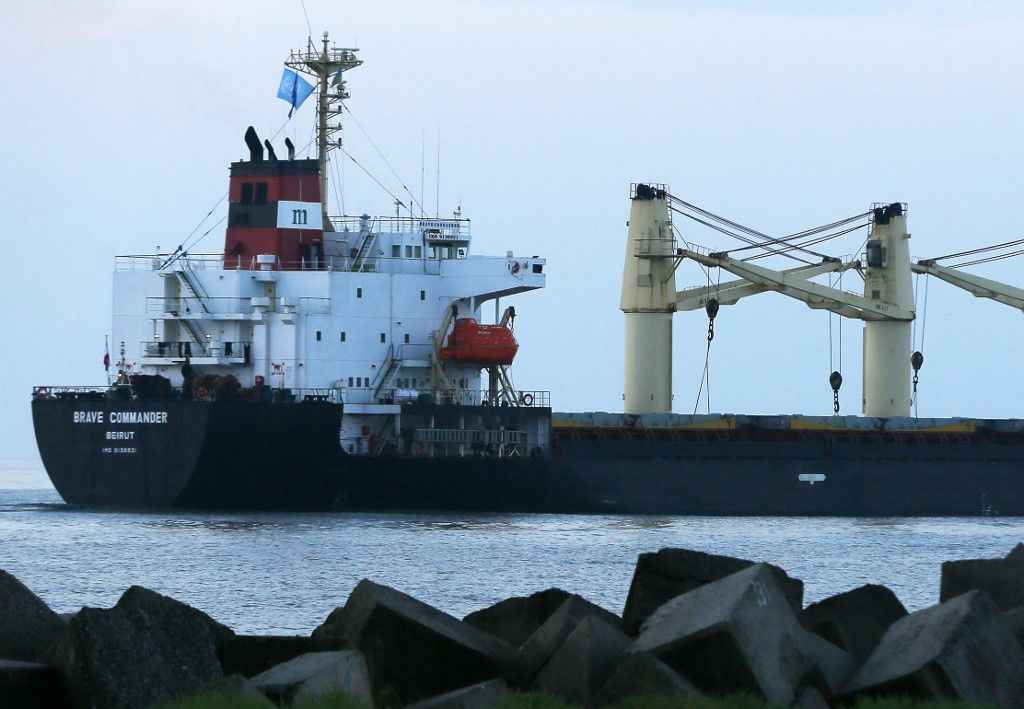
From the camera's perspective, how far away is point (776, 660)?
36.6ft

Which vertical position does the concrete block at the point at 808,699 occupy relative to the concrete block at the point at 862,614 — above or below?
below

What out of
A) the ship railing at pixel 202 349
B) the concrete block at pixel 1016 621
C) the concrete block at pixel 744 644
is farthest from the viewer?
the ship railing at pixel 202 349

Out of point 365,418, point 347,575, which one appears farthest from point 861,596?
point 365,418

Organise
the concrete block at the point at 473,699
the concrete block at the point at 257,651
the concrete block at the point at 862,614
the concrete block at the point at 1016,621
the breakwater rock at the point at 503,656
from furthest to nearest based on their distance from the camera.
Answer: the concrete block at the point at 862,614 < the concrete block at the point at 1016,621 < the concrete block at the point at 257,651 < the breakwater rock at the point at 503,656 < the concrete block at the point at 473,699

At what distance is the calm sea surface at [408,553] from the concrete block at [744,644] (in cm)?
671

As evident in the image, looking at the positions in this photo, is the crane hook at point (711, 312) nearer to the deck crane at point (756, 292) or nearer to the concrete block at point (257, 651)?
the deck crane at point (756, 292)

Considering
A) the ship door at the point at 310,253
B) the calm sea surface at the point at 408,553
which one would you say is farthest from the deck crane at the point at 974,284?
the ship door at the point at 310,253

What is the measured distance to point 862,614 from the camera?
13.4 m

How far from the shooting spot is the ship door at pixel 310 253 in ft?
115

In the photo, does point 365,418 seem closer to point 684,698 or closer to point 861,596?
point 861,596

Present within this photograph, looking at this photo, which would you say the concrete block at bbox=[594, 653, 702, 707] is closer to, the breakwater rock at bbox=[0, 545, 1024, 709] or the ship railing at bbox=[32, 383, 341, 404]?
the breakwater rock at bbox=[0, 545, 1024, 709]

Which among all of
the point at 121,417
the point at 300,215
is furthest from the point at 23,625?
the point at 300,215

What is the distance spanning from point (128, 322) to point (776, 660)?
2530 cm

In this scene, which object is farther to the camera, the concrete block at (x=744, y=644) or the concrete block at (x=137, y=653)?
the concrete block at (x=744, y=644)
